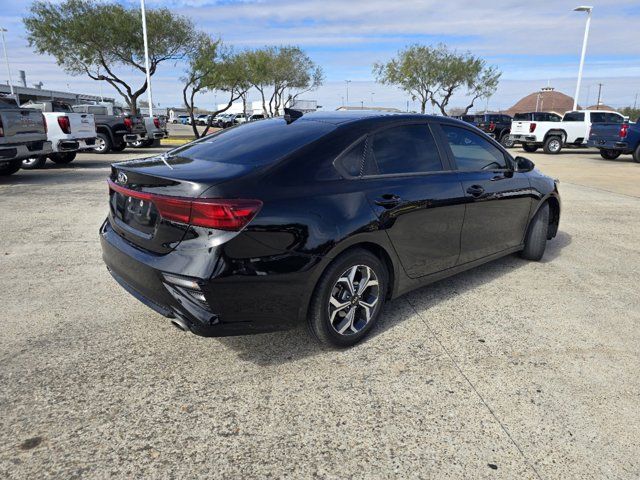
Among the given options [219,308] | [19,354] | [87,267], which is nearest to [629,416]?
[219,308]

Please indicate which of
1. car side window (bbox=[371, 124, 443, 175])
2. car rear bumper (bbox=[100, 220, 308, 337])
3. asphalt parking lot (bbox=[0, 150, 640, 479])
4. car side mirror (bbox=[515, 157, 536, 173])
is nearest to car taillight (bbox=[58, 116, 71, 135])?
asphalt parking lot (bbox=[0, 150, 640, 479])

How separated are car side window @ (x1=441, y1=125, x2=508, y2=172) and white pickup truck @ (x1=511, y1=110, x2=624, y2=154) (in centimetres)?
1895

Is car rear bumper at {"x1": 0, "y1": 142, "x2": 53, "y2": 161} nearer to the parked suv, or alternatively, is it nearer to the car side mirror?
the parked suv

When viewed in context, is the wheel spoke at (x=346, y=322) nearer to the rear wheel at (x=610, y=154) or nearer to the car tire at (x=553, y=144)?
the rear wheel at (x=610, y=154)

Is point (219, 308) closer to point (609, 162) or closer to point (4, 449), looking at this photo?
point (4, 449)

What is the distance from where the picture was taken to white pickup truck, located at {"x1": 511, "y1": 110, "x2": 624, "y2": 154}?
21297mm

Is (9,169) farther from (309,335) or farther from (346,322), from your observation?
(346,322)

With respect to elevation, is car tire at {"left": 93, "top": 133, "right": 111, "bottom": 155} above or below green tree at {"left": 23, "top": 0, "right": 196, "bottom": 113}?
below

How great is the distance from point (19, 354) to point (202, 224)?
1677 millimetres

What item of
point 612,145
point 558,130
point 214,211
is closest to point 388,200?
point 214,211

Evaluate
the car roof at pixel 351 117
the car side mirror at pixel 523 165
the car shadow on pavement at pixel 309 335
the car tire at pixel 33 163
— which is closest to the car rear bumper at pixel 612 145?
the car shadow on pavement at pixel 309 335

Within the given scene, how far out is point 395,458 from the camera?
2.28 m

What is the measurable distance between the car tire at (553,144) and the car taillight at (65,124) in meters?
19.5

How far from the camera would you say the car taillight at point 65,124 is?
1200 cm
